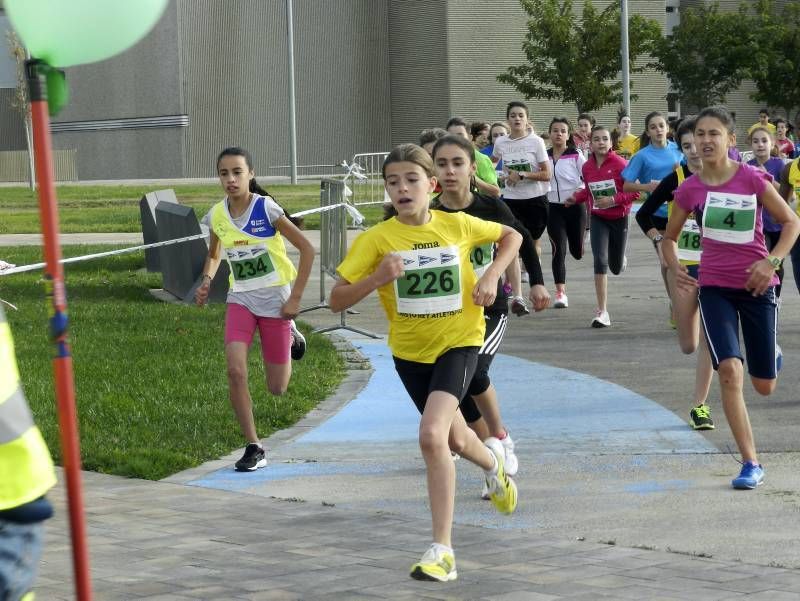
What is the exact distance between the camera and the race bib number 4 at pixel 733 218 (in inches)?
304

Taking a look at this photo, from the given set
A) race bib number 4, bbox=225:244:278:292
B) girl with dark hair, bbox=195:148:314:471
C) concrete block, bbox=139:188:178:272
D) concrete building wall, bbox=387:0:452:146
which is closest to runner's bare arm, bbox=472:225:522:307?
girl with dark hair, bbox=195:148:314:471

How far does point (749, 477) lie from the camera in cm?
730

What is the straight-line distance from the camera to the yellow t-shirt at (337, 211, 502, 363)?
6332 mm

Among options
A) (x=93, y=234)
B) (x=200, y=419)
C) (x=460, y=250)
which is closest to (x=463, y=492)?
(x=460, y=250)

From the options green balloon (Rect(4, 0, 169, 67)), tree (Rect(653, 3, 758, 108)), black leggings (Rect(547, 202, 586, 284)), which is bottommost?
black leggings (Rect(547, 202, 586, 284))

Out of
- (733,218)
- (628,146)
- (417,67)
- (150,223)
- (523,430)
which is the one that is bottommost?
(523,430)

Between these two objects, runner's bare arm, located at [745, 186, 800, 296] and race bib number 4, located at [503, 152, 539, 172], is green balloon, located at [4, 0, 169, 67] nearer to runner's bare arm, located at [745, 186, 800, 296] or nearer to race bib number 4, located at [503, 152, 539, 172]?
runner's bare arm, located at [745, 186, 800, 296]

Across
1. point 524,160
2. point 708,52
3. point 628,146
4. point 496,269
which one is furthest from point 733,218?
point 708,52

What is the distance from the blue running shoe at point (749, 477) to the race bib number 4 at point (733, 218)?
1.17 m

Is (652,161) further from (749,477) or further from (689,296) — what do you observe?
(749,477)

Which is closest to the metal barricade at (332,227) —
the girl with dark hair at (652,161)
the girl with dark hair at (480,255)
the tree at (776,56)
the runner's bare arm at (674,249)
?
the girl with dark hair at (652,161)

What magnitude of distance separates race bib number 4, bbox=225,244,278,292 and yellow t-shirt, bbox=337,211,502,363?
6.96 feet

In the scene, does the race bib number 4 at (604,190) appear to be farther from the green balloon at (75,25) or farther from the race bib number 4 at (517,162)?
the green balloon at (75,25)

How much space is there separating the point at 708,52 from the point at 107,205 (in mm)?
26062
